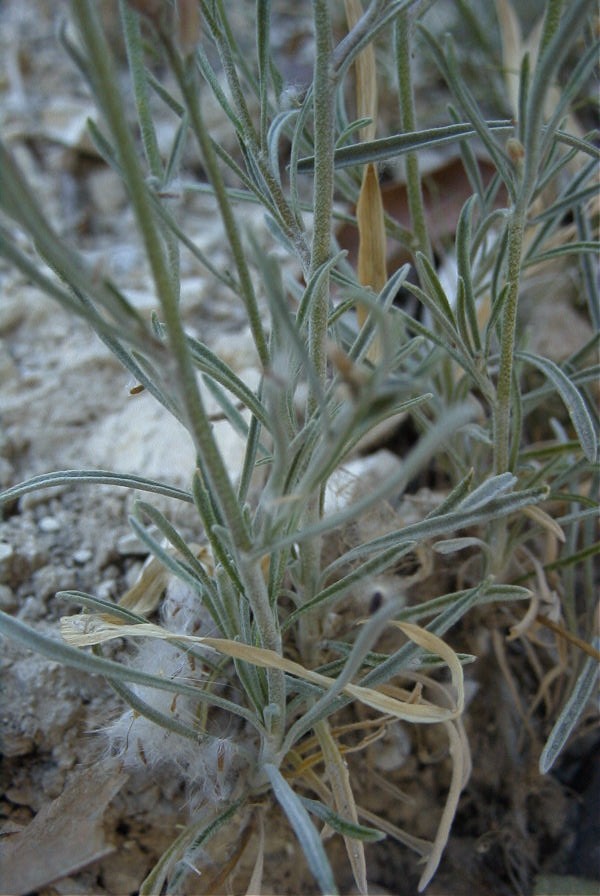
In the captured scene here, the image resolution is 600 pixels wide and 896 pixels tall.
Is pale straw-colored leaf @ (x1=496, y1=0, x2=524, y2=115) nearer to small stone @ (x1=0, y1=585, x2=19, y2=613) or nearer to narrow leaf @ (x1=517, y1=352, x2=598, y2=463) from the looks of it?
narrow leaf @ (x1=517, y1=352, x2=598, y2=463)

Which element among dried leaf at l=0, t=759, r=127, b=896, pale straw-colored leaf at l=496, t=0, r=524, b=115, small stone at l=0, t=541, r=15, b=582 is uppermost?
pale straw-colored leaf at l=496, t=0, r=524, b=115

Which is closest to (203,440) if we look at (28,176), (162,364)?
(162,364)

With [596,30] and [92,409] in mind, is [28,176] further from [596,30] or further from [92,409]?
[596,30]

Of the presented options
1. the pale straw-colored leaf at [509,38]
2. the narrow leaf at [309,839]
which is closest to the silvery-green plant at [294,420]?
the narrow leaf at [309,839]

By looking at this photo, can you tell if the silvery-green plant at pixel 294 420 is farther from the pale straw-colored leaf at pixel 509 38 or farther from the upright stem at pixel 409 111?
the pale straw-colored leaf at pixel 509 38

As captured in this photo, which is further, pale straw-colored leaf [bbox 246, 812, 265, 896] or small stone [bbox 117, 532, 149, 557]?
small stone [bbox 117, 532, 149, 557]

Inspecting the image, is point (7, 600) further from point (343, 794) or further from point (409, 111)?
point (409, 111)

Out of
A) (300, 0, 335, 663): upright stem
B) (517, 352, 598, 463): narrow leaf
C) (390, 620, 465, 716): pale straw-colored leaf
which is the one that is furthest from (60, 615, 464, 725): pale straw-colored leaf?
(517, 352, 598, 463): narrow leaf

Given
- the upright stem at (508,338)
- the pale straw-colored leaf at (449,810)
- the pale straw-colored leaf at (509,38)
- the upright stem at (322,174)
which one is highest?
the pale straw-colored leaf at (509,38)
